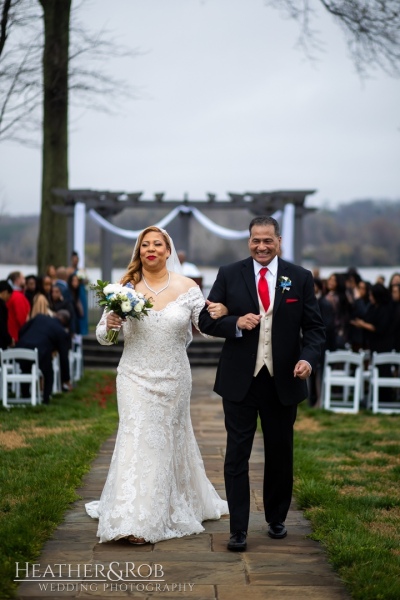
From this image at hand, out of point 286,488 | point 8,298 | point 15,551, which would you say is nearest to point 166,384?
point 286,488

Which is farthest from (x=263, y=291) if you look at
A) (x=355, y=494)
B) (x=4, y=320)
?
(x=4, y=320)

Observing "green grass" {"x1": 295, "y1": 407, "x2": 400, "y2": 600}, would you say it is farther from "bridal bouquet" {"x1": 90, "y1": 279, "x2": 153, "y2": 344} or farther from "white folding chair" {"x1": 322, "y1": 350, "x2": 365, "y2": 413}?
"bridal bouquet" {"x1": 90, "y1": 279, "x2": 153, "y2": 344}

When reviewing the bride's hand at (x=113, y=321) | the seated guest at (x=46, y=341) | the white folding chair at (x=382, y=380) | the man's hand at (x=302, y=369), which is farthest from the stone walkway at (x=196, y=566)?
the white folding chair at (x=382, y=380)

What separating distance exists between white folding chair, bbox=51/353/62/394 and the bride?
761 cm

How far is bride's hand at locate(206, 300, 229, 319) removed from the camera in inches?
228

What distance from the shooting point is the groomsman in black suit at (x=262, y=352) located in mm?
5742

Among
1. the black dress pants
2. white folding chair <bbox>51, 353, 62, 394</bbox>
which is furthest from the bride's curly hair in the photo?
white folding chair <bbox>51, 353, 62, 394</bbox>

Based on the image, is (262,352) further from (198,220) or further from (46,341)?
(198,220)

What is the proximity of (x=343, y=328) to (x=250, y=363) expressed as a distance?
8817 mm

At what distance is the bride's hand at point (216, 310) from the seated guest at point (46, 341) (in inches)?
294

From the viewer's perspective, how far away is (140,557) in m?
5.52

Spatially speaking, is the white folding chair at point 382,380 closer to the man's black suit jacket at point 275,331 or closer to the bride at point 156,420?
the bride at point 156,420

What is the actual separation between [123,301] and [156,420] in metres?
0.92

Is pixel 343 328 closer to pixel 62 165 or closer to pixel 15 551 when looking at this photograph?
pixel 15 551
